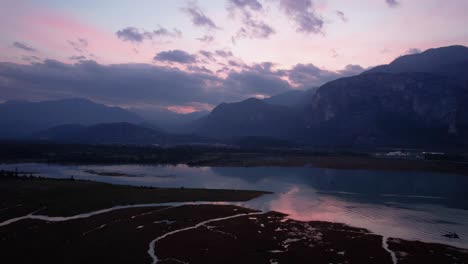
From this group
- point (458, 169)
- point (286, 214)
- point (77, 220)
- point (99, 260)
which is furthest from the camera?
point (458, 169)

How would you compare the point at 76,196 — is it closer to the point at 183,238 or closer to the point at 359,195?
the point at 183,238

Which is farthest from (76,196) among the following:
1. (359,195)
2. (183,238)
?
(359,195)

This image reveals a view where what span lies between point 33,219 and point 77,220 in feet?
18.0

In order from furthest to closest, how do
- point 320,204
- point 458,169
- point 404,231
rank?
point 458,169 → point 320,204 → point 404,231

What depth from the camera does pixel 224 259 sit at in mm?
Answer: 37094

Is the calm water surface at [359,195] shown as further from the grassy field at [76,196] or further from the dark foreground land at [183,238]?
the grassy field at [76,196]

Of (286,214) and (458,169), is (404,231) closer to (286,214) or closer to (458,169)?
(286,214)

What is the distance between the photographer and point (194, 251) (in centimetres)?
3931

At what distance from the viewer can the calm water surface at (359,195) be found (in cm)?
5216

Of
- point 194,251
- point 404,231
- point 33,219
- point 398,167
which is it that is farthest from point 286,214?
point 398,167

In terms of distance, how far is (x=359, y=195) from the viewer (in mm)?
75562

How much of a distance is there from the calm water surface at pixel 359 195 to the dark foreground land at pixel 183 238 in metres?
5.38

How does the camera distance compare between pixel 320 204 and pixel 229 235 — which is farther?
pixel 320 204

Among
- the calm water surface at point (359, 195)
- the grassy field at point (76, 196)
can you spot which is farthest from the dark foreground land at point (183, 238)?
the calm water surface at point (359, 195)
